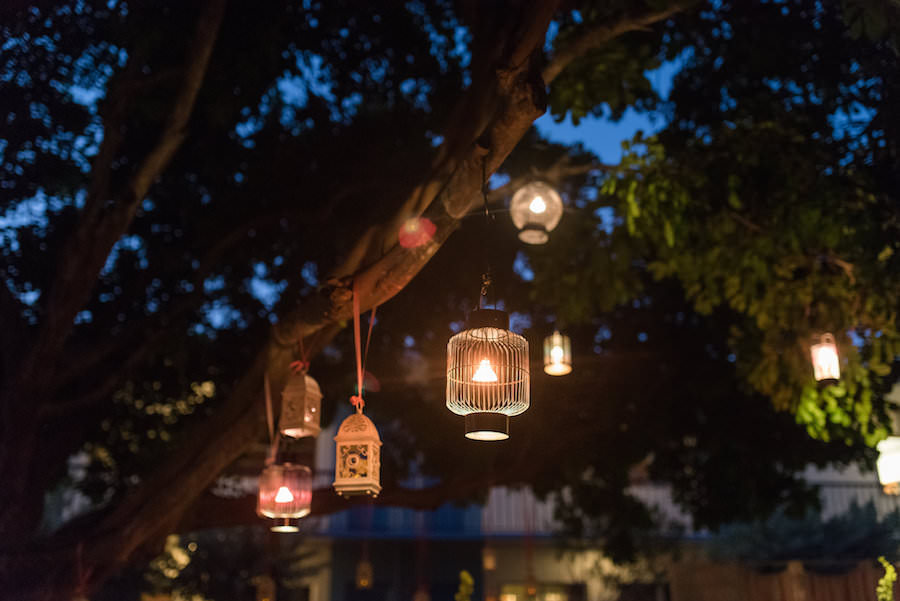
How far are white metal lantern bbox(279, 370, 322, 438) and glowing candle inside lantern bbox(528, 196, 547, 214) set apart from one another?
6.48 feet

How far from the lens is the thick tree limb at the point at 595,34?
14.7ft

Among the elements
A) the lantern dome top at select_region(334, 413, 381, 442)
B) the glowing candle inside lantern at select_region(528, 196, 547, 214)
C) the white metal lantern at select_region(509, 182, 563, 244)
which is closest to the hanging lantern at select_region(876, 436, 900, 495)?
the white metal lantern at select_region(509, 182, 563, 244)

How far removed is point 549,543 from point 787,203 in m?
12.0

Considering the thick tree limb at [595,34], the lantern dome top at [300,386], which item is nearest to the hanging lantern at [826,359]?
the thick tree limb at [595,34]

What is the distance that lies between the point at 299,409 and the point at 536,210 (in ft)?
7.10

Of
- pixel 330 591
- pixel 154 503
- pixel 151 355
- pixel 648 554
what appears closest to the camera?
pixel 154 503

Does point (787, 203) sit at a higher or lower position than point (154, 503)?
higher

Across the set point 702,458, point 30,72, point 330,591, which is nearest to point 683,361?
point 702,458

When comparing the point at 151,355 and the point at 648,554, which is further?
the point at 648,554

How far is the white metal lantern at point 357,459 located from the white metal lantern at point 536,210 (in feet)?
6.45

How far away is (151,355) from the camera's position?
758 centimetres

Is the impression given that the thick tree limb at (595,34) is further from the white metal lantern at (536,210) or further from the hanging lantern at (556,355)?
the hanging lantern at (556,355)

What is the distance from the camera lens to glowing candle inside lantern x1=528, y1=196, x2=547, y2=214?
18.7 feet

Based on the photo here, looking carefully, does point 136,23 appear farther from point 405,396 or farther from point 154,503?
point 405,396
